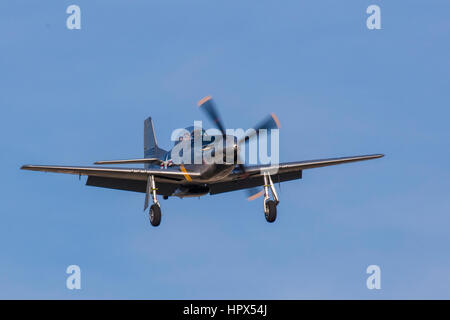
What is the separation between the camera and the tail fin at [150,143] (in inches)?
1769

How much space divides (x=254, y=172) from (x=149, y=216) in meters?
5.19

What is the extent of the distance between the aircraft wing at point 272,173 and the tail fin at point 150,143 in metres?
4.21

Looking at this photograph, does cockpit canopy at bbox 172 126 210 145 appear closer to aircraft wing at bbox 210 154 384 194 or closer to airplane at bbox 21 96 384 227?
airplane at bbox 21 96 384 227

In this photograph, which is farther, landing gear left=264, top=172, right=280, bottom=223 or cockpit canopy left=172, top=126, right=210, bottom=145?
cockpit canopy left=172, top=126, right=210, bottom=145

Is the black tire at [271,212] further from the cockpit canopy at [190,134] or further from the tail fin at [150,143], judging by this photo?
the tail fin at [150,143]

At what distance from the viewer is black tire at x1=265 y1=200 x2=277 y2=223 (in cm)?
3709

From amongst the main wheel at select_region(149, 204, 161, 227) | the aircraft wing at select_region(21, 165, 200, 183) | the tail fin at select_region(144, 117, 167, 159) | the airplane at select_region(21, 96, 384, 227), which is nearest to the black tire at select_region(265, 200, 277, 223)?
the airplane at select_region(21, 96, 384, 227)

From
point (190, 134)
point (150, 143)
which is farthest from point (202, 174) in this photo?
point (150, 143)

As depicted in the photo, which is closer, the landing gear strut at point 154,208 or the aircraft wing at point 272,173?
the landing gear strut at point 154,208

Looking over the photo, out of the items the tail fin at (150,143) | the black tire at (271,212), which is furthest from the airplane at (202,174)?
the tail fin at (150,143)

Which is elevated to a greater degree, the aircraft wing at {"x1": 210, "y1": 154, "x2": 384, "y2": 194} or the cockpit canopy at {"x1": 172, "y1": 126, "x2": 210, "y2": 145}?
the cockpit canopy at {"x1": 172, "y1": 126, "x2": 210, "y2": 145}

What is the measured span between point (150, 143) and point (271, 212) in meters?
12.5
